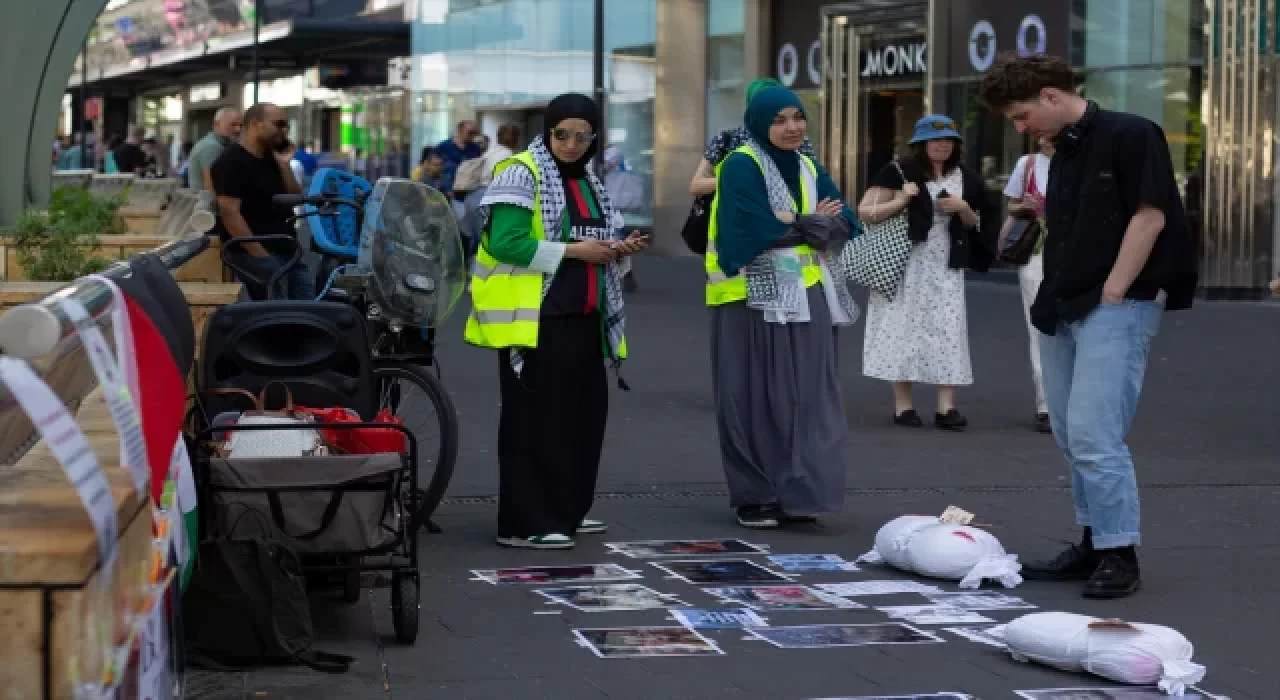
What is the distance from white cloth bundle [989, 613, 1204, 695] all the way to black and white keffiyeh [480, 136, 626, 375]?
2.61m

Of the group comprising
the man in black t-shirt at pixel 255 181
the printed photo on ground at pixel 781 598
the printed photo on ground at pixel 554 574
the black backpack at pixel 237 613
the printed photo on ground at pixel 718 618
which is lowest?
the printed photo on ground at pixel 554 574

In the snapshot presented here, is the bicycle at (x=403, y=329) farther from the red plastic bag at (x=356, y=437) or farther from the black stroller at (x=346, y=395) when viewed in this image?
the red plastic bag at (x=356, y=437)

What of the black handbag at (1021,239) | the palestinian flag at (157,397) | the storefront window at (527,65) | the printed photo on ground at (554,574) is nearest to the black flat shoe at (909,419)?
the black handbag at (1021,239)

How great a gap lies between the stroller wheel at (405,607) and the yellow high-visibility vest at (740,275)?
2773mm

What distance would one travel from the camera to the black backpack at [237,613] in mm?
5551

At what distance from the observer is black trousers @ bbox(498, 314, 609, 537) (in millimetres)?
7848

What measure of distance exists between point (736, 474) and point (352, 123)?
4885cm

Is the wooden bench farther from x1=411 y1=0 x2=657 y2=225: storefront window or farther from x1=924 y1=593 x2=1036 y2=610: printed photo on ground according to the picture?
x1=411 y1=0 x2=657 y2=225: storefront window

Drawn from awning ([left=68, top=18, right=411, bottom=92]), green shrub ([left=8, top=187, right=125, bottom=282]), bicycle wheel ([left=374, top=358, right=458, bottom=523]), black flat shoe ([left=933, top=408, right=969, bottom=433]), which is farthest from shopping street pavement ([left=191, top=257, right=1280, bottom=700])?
awning ([left=68, top=18, right=411, bottom=92])

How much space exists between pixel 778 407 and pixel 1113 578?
6.38ft

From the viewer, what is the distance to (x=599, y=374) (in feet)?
26.6

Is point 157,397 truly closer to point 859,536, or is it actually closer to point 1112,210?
point 1112,210

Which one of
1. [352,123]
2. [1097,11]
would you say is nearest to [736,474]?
[1097,11]

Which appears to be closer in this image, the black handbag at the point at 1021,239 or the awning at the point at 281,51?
the black handbag at the point at 1021,239
